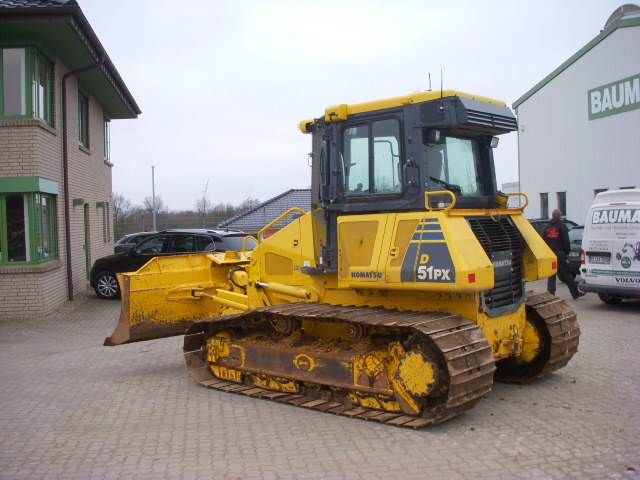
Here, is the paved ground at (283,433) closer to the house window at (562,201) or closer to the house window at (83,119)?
the house window at (83,119)

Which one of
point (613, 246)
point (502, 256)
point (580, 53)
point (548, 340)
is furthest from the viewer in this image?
point (580, 53)

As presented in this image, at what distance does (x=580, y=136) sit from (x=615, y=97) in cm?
228

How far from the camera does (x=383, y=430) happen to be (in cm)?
579

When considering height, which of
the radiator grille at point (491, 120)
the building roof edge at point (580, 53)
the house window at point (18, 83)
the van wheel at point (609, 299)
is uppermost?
the building roof edge at point (580, 53)

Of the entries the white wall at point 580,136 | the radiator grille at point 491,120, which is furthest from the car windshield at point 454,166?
the white wall at point 580,136

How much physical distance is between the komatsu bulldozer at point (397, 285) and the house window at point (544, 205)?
64.1ft

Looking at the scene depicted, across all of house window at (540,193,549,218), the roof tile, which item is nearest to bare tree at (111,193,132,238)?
the roof tile

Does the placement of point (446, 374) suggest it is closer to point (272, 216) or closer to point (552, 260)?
point (552, 260)

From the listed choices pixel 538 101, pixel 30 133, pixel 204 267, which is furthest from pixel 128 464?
pixel 538 101

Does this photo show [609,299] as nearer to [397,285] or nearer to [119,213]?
[397,285]

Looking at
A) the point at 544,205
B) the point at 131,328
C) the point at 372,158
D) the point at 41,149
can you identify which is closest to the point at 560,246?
the point at 372,158

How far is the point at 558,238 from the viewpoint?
1377cm

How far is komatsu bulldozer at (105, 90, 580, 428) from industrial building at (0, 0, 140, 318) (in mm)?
6211

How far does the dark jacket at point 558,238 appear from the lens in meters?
13.7
